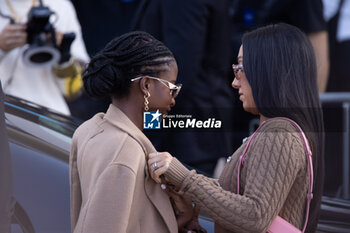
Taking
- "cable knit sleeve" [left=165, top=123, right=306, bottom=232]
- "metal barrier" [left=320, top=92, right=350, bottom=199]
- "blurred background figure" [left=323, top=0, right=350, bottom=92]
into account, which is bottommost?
"metal barrier" [left=320, top=92, right=350, bottom=199]

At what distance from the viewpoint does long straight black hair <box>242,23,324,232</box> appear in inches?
80.8

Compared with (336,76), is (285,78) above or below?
above

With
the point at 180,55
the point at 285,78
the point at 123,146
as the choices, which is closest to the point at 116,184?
the point at 123,146

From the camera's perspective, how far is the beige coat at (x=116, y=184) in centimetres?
183

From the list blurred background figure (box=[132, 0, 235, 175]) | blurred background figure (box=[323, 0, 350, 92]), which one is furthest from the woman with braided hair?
blurred background figure (box=[323, 0, 350, 92])

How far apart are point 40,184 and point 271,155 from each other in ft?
2.87

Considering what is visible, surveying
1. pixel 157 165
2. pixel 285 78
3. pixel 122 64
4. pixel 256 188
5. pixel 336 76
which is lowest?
pixel 336 76

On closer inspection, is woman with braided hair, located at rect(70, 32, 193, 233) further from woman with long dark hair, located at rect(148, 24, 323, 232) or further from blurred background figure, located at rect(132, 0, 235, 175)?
blurred background figure, located at rect(132, 0, 235, 175)

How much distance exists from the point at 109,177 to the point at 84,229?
6.6 inches

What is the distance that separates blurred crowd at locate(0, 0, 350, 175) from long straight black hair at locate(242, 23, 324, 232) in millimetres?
941

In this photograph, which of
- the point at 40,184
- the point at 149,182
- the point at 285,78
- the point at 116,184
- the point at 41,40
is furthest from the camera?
the point at 41,40

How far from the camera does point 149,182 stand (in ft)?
6.37

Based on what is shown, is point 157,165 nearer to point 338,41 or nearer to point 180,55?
point 180,55

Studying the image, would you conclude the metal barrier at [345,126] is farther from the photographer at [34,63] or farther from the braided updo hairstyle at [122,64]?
the braided updo hairstyle at [122,64]
